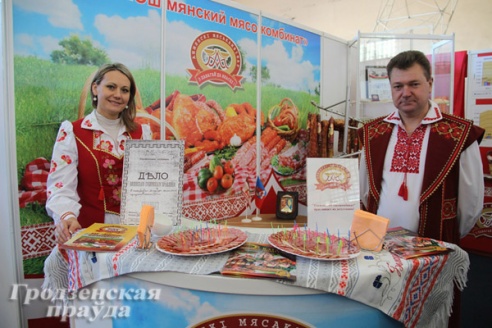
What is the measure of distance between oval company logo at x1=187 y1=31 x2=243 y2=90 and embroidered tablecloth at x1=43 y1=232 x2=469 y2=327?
1.88 m

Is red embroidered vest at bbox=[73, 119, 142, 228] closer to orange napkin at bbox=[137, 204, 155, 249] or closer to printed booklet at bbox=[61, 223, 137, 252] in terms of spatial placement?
printed booklet at bbox=[61, 223, 137, 252]

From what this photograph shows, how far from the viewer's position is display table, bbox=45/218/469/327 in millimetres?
1139

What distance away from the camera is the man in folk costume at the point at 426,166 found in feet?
6.30

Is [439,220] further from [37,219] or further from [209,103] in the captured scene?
[37,219]

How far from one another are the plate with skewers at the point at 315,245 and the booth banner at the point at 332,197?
0.28ft

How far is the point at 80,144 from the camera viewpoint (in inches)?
77.9

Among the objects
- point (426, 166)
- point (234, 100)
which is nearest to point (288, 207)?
point (426, 166)

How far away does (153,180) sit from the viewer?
62.8 inches

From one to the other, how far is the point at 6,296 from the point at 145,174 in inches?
52.2

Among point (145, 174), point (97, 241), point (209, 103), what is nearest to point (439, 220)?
point (145, 174)

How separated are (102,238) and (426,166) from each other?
1673 mm

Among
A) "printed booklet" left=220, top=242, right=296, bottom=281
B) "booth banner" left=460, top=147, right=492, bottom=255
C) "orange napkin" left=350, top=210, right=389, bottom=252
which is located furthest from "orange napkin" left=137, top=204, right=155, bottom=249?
"booth banner" left=460, top=147, right=492, bottom=255

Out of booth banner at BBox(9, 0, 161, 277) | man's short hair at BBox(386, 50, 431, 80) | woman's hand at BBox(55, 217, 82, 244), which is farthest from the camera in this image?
booth banner at BBox(9, 0, 161, 277)

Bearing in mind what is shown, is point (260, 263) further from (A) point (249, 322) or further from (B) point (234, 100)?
(B) point (234, 100)
